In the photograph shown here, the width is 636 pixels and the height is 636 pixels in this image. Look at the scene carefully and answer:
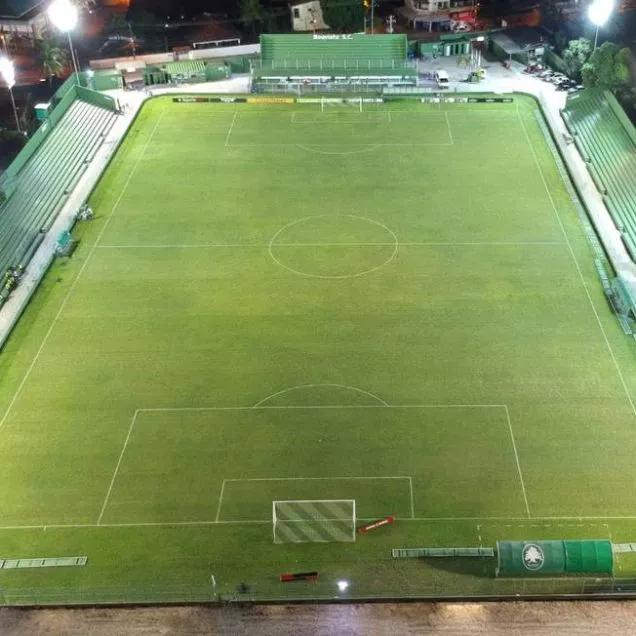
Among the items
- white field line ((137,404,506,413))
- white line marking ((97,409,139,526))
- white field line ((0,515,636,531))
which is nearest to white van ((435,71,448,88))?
white field line ((137,404,506,413))

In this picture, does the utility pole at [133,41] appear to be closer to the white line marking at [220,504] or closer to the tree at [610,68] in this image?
the tree at [610,68]

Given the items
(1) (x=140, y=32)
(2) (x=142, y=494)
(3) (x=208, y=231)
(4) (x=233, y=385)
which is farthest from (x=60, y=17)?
(2) (x=142, y=494)

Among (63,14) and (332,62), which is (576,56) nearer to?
(332,62)

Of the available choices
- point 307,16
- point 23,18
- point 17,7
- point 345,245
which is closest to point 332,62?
point 307,16

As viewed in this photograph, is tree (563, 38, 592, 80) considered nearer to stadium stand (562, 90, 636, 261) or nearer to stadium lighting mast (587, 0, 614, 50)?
stadium lighting mast (587, 0, 614, 50)

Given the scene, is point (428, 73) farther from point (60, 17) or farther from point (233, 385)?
point (233, 385)

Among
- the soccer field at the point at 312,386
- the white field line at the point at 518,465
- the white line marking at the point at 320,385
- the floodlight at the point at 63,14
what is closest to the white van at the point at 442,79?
the soccer field at the point at 312,386
